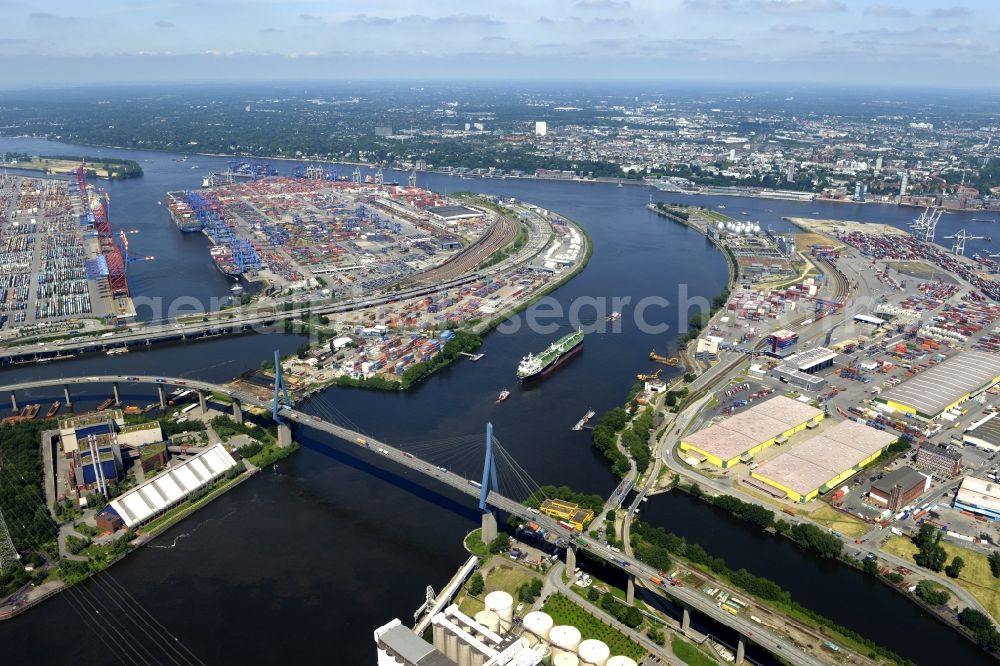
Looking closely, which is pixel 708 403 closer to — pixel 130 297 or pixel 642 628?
pixel 642 628

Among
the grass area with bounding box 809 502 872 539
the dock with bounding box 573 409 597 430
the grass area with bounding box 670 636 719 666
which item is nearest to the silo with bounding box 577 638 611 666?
the grass area with bounding box 670 636 719 666

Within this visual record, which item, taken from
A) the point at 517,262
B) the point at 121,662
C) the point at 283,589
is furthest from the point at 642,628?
the point at 517,262

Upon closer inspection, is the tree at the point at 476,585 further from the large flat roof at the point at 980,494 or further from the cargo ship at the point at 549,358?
the large flat roof at the point at 980,494

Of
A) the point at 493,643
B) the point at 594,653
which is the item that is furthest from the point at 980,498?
the point at 493,643

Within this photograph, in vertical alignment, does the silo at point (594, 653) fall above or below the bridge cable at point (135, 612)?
above

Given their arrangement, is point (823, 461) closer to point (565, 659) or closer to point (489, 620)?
point (565, 659)

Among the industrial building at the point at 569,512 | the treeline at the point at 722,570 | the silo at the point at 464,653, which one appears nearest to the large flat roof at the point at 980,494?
the treeline at the point at 722,570
